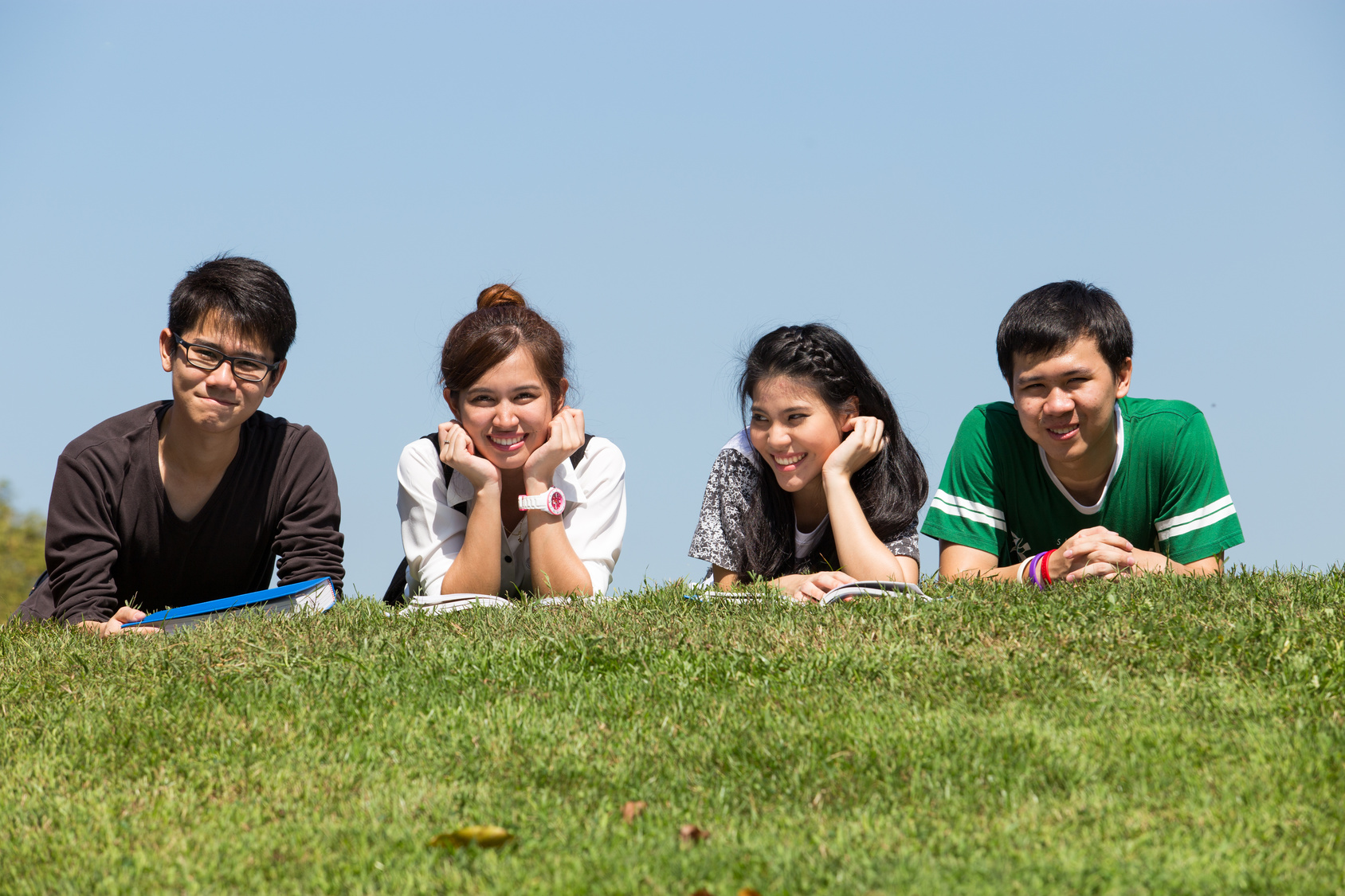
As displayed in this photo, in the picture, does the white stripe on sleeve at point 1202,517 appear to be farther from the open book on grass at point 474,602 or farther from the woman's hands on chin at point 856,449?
the open book on grass at point 474,602

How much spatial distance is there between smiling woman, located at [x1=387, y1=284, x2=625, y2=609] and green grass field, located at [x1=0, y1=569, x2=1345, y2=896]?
1199 mm

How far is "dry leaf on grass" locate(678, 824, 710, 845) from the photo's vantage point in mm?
3496

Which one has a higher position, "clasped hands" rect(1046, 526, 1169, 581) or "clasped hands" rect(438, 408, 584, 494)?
"clasped hands" rect(438, 408, 584, 494)

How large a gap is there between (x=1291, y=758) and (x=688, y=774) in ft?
6.46

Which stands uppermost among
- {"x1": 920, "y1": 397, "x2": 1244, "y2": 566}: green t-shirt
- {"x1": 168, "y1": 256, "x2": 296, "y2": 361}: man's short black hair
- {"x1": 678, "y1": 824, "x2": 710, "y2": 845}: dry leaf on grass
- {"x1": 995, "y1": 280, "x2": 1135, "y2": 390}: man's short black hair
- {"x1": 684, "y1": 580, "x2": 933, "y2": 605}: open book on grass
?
{"x1": 168, "y1": 256, "x2": 296, "y2": 361}: man's short black hair

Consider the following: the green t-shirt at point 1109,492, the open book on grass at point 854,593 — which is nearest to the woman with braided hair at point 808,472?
the green t-shirt at point 1109,492

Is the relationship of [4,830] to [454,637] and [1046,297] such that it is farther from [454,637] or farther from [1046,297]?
[1046,297]

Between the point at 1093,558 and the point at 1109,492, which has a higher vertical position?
the point at 1109,492

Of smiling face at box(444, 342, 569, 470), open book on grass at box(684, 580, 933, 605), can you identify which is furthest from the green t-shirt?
smiling face at box(444, 342, 569, 470)

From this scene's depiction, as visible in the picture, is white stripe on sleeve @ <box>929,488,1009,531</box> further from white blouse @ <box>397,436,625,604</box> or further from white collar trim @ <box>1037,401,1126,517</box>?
white blouse @ <box>397,436,625,604</box>

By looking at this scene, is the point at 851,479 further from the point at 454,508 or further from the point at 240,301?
the point at 240,301

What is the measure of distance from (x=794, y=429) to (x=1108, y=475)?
181 centimetres

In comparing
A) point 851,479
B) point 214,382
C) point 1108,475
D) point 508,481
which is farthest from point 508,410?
point 1108,475

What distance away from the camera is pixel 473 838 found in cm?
348
